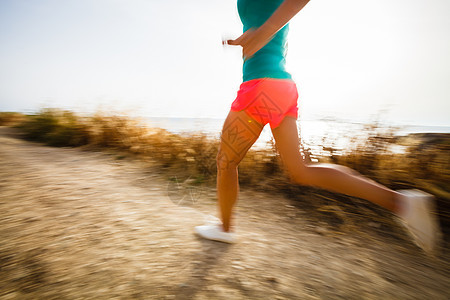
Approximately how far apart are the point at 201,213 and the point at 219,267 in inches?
33.6

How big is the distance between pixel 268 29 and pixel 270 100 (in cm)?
33

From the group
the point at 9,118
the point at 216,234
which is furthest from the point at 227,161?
the point at 9,118

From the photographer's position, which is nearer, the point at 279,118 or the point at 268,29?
the point at 268,29

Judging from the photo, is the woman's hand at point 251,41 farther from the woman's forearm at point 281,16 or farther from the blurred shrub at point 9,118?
the blurred shrub at point 9,118

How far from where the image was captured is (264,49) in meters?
1.27

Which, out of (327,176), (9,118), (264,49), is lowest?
(327,176)

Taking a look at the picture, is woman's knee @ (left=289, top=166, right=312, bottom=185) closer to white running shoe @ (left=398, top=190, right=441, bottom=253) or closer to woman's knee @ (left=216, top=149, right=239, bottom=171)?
woman's knee @ (left=216, top=149, right=239, bottom=171)

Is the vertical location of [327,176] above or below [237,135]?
below

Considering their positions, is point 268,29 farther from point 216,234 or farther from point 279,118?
point 216,234

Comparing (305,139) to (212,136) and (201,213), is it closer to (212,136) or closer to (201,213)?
(212,136)

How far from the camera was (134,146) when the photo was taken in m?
3.71

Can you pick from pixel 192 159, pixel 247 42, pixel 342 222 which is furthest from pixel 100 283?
pixel 192 159

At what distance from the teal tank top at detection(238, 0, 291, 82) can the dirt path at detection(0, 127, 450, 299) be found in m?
1.05

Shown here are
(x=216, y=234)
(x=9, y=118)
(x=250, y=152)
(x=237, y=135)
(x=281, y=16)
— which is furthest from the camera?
(x=9, y=118)
